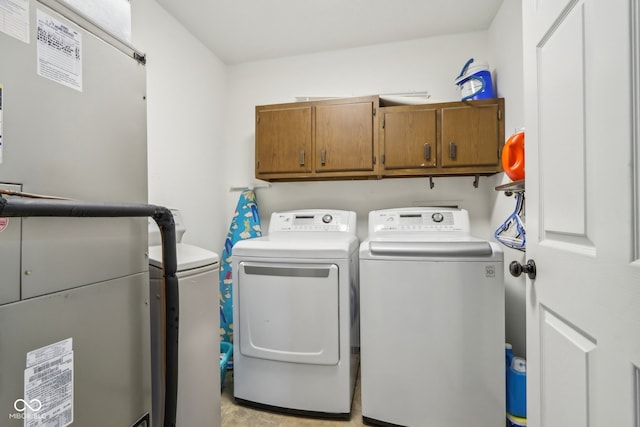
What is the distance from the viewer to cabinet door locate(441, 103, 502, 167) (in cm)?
182

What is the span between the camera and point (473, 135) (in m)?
1.84

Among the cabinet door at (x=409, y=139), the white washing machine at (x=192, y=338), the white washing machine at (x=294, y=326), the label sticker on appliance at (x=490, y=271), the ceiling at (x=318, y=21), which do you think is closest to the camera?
the white washing machine at (x=192, y=338)

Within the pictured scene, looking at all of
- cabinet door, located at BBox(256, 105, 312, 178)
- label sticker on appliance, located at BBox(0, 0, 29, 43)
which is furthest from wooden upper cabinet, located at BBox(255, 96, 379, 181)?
label sticker on appliance, located at BBox(0, 0, 29, 43)

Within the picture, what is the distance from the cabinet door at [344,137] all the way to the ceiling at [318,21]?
0.61 metres

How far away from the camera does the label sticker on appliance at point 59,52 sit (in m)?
0.61

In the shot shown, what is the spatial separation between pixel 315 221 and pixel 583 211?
1.60 m

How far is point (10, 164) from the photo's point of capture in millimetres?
552

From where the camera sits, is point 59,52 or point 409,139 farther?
point 409,139

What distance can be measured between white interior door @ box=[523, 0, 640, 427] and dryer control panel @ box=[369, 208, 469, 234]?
0.95 m

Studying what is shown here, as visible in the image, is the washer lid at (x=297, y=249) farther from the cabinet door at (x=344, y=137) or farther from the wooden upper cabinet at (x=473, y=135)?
the wooden upper cabinet at (x=473, y=135)

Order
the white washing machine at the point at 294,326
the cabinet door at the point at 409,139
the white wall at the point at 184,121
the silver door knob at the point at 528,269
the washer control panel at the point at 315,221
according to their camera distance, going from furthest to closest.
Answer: the washer control panel at the point at 315,221 < the cabinet door at the point at 409,139 < the white wall at the point at 184,121 < the white washing machine at the point at 294,326 < the silver door knob at the point at 528,269

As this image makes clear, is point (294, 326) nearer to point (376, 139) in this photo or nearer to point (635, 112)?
point (376, 139)

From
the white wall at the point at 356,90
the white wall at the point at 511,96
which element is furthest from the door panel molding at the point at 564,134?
the white wall at the point at 356,90

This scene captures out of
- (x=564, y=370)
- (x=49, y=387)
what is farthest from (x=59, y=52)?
(x=564, y=370)
